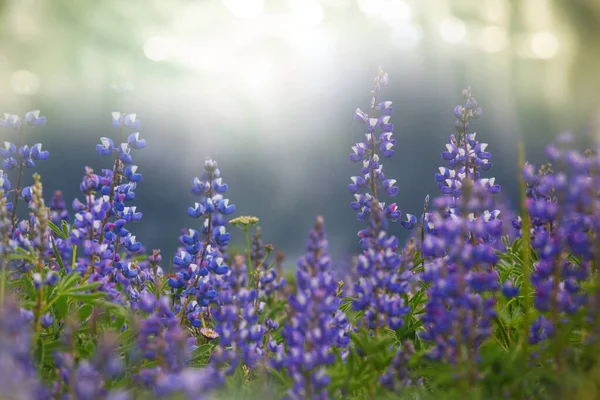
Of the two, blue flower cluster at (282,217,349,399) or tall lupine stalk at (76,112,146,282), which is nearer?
blue flower cluster at (282,217,349,399)

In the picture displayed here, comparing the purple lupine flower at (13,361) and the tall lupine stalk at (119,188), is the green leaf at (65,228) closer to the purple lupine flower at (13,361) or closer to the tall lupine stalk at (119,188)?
the tall lupine stalk at (119,188)

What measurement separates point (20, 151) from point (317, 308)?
259 cm

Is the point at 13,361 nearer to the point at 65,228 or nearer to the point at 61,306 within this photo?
the point at 61,306

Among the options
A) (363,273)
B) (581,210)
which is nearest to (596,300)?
(581,210)

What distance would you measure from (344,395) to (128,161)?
2.20 m

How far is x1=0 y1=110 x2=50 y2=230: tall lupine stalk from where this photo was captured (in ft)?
13.5

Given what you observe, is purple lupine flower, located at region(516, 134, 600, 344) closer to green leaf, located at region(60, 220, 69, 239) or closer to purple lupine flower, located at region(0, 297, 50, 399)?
purple lupine flower, located at region(0, 297, 50, 399)

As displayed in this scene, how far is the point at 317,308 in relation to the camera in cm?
253

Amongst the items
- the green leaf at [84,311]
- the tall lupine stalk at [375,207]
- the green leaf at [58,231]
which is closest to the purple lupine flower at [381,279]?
the tall lupine stalk at [375,207]

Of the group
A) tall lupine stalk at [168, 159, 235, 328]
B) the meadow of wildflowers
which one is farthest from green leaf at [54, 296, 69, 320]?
tall lupine stalk at [168, 159, 235, 328]

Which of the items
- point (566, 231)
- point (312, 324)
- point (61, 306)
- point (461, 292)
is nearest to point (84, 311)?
point (61, 306)

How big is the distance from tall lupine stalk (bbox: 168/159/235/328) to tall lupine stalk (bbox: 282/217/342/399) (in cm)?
116

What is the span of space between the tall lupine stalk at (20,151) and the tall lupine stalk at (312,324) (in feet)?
7.68

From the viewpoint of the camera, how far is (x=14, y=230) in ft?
13.1
